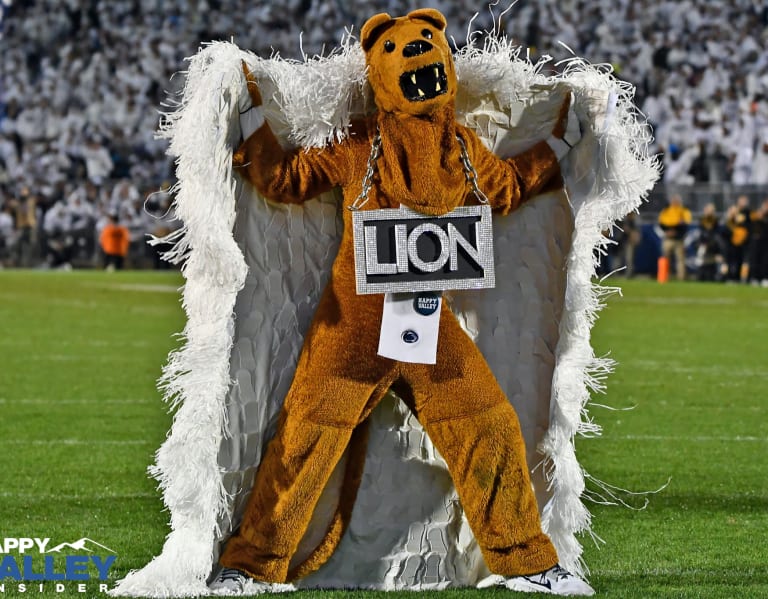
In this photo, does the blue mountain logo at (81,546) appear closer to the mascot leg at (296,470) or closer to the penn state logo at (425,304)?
the mascot leg at (296,470)

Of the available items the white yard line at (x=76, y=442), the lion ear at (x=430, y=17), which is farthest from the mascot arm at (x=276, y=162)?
the white yard line at (x=76, y=442)

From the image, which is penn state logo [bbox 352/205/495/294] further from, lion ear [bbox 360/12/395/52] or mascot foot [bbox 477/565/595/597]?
mascot foot [bbox 477/565/595/597]

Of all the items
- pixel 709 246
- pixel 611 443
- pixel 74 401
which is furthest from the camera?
pixel 709 246

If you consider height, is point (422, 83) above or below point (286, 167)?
above

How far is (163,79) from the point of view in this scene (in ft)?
80.9

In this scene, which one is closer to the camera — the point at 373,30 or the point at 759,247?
the point at 373,30

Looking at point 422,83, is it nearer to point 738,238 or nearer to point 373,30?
point 373,30

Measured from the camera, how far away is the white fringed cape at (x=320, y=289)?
140 inches

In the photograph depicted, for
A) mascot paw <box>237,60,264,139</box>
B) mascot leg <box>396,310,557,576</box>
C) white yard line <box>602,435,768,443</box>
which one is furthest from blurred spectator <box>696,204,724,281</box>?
mascot paw <box>237,60,264,139</box>

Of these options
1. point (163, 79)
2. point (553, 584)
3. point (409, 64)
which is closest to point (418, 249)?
point (409, 64)

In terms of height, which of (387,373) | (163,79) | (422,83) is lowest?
(387,373)

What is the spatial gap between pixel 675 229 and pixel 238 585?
1685cm

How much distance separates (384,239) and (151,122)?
2120 centimetres

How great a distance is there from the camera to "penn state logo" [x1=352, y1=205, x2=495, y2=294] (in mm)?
3664
